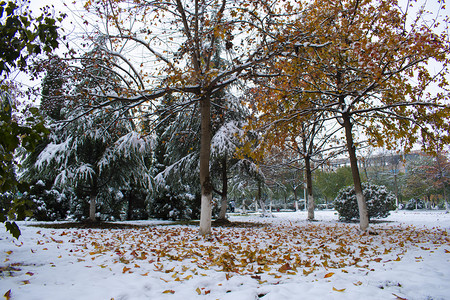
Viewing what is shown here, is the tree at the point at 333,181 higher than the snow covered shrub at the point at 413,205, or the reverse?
the tree at the point at 333,181

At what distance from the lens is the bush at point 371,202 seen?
44.1 ft

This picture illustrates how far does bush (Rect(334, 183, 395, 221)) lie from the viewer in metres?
13.4

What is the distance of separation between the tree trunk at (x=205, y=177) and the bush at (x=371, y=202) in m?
9.99

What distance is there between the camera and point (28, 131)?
2.09m

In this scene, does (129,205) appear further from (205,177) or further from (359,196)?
(359,196)

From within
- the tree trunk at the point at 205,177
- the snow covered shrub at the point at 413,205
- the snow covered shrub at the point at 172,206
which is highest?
the tree trunk at the point at 205,177

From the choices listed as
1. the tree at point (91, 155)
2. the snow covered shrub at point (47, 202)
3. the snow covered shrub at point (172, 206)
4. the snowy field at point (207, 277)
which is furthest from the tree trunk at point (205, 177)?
the snow covered shrub at point (47, 202)

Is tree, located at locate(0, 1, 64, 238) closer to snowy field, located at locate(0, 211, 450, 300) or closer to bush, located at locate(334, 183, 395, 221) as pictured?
snowy field, located at locate(0, 211, 450, 300)

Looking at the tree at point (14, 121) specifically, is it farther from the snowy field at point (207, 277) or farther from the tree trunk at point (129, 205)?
the tree trunk at point (129, 205)

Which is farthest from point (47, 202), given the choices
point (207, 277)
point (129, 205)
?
point (207, 277)

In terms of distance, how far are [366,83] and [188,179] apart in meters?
8.81

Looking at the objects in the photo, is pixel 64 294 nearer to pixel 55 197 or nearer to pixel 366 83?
pixel 366 83

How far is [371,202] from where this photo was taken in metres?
13.5

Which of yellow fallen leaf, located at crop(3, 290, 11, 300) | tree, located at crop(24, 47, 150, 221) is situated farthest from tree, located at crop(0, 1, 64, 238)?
tree, located at crop(24, 47, 150, 221)
